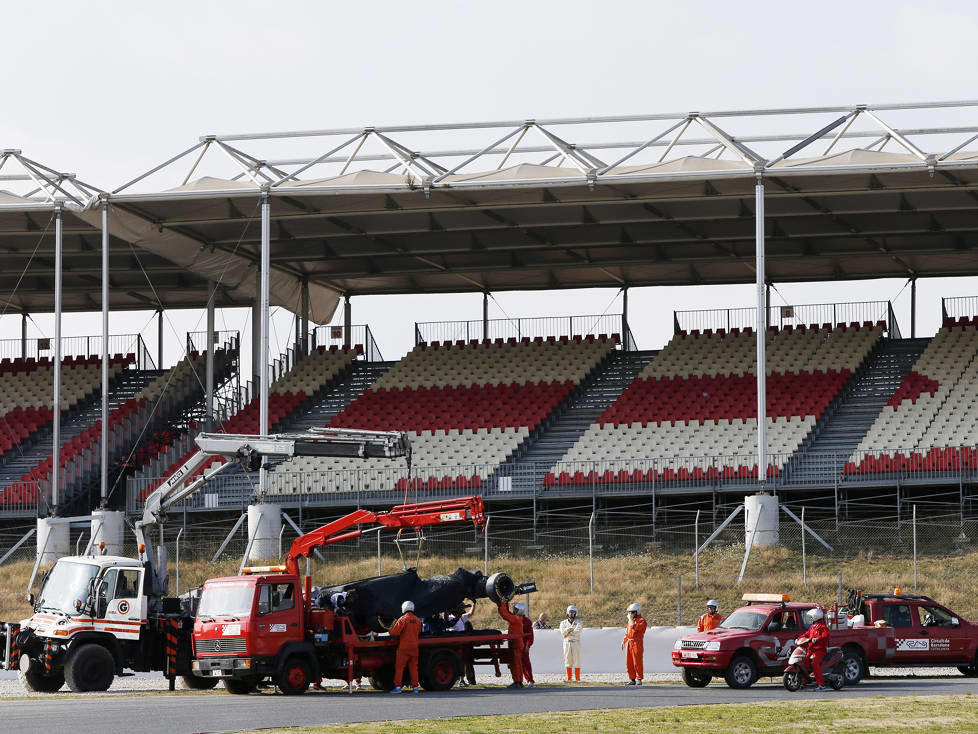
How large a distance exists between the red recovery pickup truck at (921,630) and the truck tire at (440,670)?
7.05m

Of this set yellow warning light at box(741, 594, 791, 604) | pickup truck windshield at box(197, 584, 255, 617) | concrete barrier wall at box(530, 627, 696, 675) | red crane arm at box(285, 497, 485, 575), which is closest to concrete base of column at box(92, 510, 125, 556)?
concrete barrier wall at box(530, 627, 696, 675)

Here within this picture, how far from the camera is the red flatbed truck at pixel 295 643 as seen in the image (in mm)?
24953

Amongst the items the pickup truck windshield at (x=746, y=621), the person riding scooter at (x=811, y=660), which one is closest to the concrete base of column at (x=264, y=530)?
the pickup truck windshield at (x=746, y=621)

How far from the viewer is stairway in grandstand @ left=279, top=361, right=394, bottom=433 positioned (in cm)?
4969

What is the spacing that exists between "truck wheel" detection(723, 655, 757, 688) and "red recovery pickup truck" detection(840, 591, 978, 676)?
296 cm

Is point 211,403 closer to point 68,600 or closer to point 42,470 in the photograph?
point 42,470

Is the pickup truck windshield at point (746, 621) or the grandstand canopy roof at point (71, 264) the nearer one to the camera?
the pickup truck windshield at point (746, 621)

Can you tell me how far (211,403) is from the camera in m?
51.1

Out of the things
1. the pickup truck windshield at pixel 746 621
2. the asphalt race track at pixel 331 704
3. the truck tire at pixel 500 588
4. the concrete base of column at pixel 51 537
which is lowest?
the asphalt race track at pixel 331 704

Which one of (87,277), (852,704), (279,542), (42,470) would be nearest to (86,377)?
(87,277)

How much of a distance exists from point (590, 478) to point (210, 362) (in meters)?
15.9

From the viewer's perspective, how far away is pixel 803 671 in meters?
24.7

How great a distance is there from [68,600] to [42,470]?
782 inches

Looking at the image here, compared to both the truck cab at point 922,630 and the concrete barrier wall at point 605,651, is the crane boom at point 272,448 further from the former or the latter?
the truck cab at point 922,630
